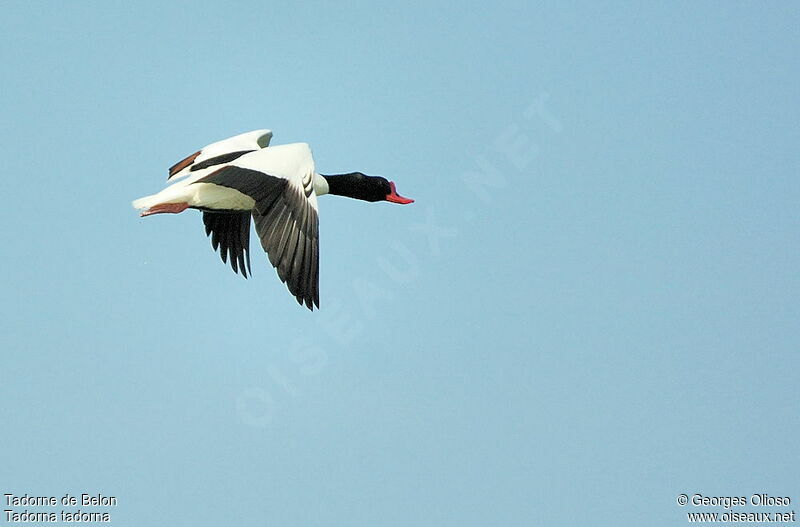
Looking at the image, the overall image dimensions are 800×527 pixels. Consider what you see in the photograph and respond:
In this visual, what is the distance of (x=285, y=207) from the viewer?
31.4 ft

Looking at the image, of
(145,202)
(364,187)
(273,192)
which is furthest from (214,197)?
(364,187)

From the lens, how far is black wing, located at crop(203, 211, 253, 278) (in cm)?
1229

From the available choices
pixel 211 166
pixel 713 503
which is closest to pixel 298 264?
pixel 211 166

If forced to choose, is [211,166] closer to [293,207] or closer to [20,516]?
[293,207]

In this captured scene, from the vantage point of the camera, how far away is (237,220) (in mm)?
12336

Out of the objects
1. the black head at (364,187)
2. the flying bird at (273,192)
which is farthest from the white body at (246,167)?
the black head at (364,187)

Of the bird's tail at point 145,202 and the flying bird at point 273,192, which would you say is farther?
the bird's tail at point 145,202

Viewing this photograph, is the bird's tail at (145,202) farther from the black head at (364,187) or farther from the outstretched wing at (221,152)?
the black head at (364,187)

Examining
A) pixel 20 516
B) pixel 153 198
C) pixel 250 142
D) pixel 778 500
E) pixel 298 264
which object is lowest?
pixel 778 500

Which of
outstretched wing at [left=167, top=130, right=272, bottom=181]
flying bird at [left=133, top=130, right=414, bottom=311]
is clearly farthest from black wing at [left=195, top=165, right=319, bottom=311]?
outstretched wing at [left=167, top=130, right=272, bottom=181]

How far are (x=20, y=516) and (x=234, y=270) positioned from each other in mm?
3382

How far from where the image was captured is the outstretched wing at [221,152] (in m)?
11.1

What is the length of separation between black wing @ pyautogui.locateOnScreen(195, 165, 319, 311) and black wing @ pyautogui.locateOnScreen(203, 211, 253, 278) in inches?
95.9

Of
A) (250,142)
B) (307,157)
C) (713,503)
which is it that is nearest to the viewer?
(307,157)
